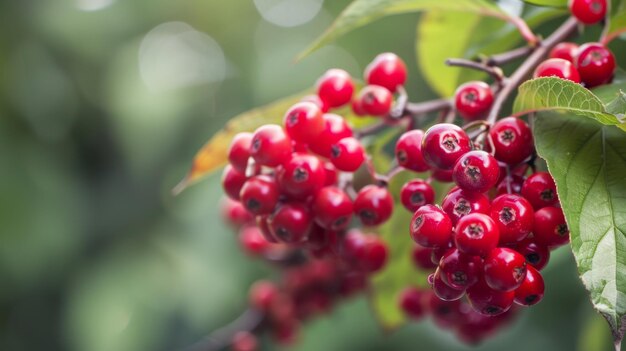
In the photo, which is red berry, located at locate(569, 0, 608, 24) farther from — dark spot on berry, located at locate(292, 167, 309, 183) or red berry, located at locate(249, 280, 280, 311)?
red berry, located at locate(249, 280, 280, 311)

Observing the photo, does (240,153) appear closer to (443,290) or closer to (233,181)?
(233,181)

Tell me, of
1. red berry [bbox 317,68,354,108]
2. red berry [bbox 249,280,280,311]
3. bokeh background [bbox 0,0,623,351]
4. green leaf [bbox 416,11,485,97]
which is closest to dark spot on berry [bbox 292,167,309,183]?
red berry [bbox 317,68,354,108]

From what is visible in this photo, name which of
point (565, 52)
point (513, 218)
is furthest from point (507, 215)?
point (565, 52)

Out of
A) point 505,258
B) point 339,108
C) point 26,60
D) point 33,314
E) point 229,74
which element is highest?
point 505,258

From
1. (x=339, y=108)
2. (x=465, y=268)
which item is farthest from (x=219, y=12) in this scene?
(x=465, y=268)

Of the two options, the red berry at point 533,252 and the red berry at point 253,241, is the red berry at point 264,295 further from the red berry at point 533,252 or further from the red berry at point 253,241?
the red berry at point 533,252

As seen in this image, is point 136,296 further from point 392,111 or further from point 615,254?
point 615,254

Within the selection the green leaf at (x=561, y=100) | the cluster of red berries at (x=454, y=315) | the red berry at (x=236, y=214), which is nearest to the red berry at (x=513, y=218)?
the green leaf at (x=561, y=100)
